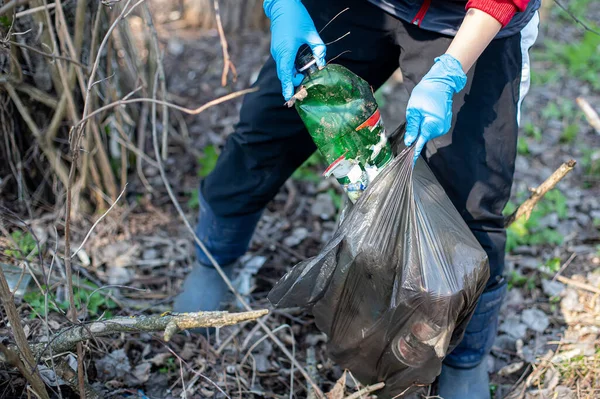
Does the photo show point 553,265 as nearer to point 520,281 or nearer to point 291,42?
point 520,281

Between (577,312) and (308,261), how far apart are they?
137cm

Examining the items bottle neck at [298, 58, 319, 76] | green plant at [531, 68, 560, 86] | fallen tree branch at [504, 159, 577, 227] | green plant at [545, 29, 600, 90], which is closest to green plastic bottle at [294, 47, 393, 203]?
bottle neck at [298, 58, 319, 76]

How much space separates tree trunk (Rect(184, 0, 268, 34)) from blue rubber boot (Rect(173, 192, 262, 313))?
241 cm

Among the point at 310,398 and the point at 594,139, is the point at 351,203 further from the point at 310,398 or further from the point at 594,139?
the point at 594,139

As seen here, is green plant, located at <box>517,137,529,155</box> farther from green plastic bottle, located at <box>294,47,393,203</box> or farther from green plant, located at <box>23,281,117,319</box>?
green plant, located at <box>23,281,117,319</box>

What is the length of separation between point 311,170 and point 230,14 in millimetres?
1712

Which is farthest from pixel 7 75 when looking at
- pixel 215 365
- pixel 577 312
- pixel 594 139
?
pixel 594 139

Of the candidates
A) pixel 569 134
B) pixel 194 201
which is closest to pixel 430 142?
pixel 194 201

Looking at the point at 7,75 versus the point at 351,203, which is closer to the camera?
the point at 351,203

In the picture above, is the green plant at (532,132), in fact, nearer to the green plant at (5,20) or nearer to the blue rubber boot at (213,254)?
the blue rubber boot at (213,254)

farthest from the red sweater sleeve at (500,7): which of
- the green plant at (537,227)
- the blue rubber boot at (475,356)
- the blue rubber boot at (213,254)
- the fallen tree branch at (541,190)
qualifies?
the green plant at (537,227)

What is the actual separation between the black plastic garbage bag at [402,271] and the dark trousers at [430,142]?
0.47 ft

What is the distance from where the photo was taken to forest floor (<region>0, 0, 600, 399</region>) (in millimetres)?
1979

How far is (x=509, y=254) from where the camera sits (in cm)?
266
